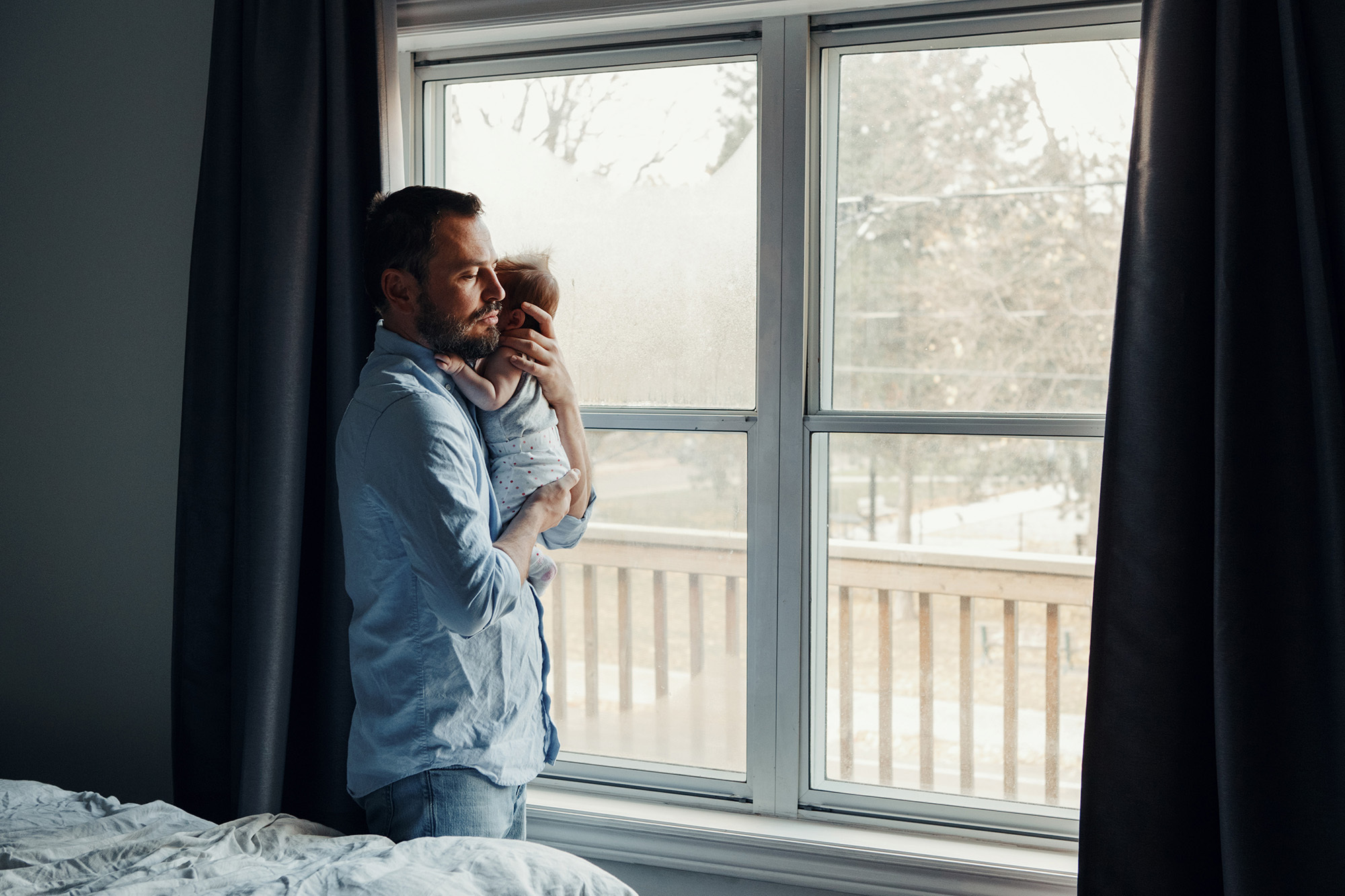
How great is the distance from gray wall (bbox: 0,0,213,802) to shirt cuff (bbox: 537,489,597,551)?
3.47 ft

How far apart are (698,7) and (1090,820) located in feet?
5.35

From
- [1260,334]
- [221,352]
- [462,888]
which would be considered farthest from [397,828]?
[1260,334]

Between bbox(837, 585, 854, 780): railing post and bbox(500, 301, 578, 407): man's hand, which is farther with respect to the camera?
bbox(837, 585, 854, 780): railing post

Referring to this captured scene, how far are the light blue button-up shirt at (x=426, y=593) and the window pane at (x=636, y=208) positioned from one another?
64cm

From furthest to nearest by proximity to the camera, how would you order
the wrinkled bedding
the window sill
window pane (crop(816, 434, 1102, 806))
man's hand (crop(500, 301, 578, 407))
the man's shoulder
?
window pane (crop(816, 434, 1102, 806))
the window sill
man's hand (crop(500, 301, 578, 407))
the man's shoulder
the wrinkled bedding

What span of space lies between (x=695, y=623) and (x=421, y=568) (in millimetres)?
953

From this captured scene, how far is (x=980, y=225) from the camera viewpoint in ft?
5.89

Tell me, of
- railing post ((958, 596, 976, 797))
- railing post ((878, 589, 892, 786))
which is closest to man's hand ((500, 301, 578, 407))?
railing post ((878, 589, 892, 786))

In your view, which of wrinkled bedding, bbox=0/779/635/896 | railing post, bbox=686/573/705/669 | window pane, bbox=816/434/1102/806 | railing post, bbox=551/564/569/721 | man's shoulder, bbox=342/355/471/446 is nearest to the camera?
wrinkled bedding, bbox=0/779/635/896

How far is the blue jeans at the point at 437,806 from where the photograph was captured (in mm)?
1294

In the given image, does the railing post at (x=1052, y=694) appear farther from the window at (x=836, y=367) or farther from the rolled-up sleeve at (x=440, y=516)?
the rolled-up sleeve at (x=440, y=516)

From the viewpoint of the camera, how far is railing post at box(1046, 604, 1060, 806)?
1843mm

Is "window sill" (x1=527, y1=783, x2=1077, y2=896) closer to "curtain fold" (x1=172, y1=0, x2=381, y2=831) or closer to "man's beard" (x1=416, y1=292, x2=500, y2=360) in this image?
"curtain fold" (x1=172, y1=0, x2=381, y2=831)

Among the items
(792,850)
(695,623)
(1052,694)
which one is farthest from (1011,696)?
(695,623)
